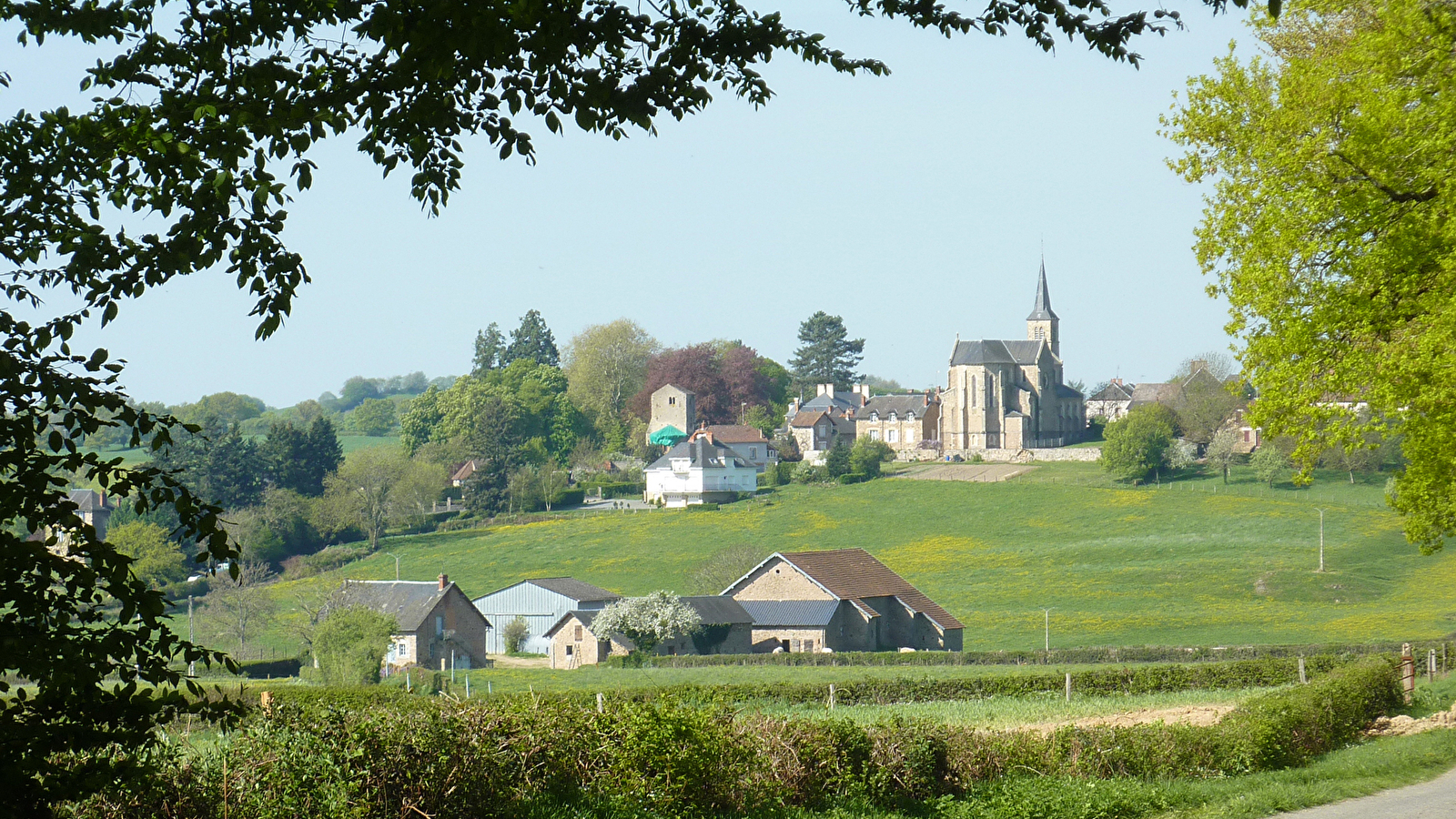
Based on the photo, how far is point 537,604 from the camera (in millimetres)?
60469

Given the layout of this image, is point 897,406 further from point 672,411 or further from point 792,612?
point 792,612

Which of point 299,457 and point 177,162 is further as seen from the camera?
point 299,457

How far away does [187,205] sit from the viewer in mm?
6152

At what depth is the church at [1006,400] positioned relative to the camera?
11481 centimetres

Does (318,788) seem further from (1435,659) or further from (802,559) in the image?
(802,559)

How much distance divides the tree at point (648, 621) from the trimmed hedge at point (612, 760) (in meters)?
36.2

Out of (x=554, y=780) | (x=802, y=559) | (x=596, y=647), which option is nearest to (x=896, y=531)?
(x=802, y=559)

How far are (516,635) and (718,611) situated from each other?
39.9 feet

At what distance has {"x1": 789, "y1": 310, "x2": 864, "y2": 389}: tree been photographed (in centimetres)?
15812

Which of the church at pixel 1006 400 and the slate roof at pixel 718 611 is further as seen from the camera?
the church at pixel 1006 400

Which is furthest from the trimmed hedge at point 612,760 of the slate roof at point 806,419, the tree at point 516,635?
the slate roof at point 806,419

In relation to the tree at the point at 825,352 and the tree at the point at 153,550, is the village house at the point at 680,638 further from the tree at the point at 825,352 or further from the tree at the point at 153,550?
the tree at the point at 825,352

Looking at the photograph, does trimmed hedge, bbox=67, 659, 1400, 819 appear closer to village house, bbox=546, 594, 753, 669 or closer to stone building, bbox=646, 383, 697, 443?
village house, bbox=546, 594, 753, 669

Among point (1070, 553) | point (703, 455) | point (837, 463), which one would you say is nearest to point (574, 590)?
point (1070, 553)
